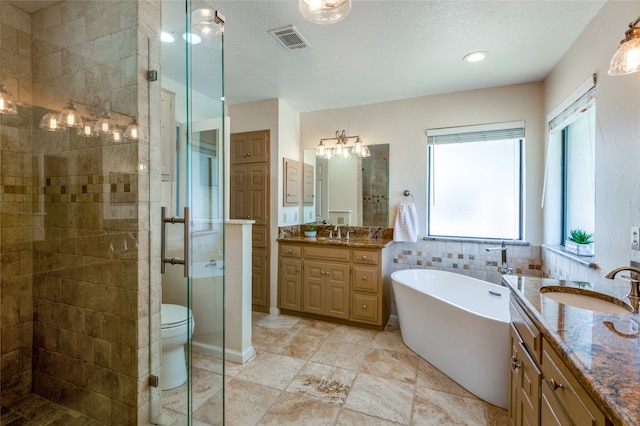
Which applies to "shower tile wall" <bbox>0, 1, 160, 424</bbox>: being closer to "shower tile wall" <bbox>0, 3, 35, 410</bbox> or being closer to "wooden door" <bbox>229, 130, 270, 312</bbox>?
"shower tile wall" <bbox>0, 3, 35, 410</bbox>

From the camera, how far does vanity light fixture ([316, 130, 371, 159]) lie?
3580 millimetres

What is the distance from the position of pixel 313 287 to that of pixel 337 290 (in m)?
0.29

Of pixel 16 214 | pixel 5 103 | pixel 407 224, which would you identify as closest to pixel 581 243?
pixel 407 224

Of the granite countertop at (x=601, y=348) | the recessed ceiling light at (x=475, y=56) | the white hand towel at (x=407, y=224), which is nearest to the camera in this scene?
the granite countertop at (x=601, y=348)

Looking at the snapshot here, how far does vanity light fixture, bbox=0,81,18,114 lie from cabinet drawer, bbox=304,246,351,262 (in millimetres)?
2579

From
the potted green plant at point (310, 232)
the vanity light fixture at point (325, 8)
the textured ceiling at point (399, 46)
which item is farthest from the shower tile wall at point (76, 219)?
the potted green plant at point (310, 232)

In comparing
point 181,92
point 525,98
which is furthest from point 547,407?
point 525,98

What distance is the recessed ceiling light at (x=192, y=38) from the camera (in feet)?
5.19

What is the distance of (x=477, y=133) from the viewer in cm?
312

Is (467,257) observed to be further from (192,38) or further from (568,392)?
(192,38)

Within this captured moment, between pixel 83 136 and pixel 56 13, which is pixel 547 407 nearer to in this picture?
pixel 83 136

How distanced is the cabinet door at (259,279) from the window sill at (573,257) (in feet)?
9.38

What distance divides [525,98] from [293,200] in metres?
2.71

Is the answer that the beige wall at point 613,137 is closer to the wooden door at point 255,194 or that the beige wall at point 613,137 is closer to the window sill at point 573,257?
the window sill at point 573,257
